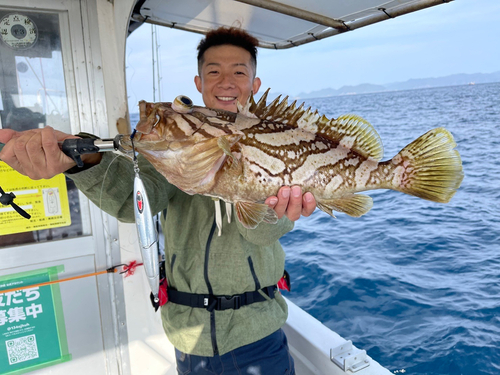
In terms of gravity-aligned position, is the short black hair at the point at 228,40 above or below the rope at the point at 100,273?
above

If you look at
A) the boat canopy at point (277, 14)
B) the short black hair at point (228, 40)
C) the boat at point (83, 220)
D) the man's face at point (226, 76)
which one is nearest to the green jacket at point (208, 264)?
the man's face at point (226, 76)

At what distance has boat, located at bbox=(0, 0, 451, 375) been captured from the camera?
3.18 metres

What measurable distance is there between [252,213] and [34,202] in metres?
2.50

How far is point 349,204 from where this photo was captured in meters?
2.08

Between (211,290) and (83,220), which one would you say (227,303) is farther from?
(83,220)

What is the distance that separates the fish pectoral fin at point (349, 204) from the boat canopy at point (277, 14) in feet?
6.39

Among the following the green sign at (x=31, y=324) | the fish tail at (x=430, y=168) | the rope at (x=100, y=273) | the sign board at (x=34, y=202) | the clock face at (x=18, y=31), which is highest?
the clock face at (x=18, y=31)

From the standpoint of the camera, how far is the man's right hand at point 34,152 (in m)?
1.66

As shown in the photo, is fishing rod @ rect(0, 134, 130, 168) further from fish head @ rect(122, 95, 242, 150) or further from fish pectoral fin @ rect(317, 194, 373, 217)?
fish pectoral fin @ rect(317, 194, 373, 217)

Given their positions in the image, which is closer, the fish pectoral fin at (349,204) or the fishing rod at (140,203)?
the fishing rod at (140,203)

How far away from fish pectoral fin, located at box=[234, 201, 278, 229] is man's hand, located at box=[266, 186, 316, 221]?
5cm

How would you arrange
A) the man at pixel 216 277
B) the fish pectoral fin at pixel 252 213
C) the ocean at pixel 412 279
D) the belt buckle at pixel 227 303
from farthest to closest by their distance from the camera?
the ocean at pixel 412 279 → the belt buckle at pixel 227 303 → the man at pixel 216 277 → the fish pectoral fin at pixel 252 213

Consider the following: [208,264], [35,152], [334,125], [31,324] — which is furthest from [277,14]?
[31,324]

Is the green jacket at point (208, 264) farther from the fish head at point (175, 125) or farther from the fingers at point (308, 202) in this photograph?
the fish head at point (175, 125)
